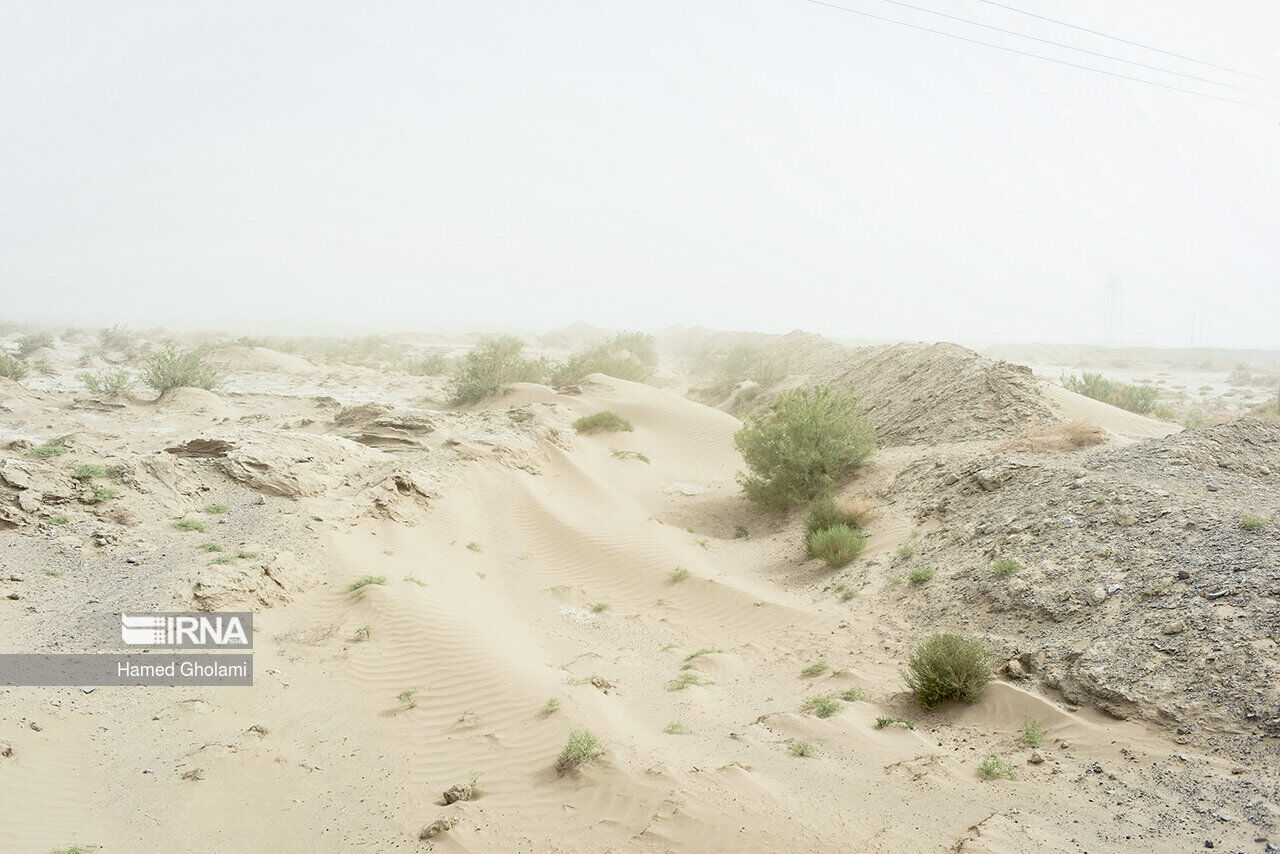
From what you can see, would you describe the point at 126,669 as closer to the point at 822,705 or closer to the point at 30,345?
the point at 822,705

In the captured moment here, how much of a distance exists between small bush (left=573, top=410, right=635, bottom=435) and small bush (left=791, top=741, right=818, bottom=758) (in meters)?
12.5

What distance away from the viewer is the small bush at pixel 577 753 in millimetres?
5293

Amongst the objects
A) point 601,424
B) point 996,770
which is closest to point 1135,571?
point 996,770

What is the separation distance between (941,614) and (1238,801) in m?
3.80

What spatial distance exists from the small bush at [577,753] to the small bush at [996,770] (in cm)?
293

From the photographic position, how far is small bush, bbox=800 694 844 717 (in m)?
6.11

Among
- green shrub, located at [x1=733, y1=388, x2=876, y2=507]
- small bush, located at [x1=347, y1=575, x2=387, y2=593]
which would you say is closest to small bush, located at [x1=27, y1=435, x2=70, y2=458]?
small bush, located at [x1=347, y1=575, x2=387, y2=593]

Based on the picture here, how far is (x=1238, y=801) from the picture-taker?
4074mm

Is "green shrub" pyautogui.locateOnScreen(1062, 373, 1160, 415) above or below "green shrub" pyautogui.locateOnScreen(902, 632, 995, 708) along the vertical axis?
above

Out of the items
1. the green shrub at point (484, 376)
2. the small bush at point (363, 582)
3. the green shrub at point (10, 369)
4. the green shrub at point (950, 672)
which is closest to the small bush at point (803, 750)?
the green shrub at point (950, 672)

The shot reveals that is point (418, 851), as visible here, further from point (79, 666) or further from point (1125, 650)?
point (1125, 650)

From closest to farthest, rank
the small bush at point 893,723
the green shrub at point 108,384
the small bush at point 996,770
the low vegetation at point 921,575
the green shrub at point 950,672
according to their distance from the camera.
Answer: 1. the small bush at point 996,770
2. the small bush at point 893,723
3. the green shrub at point 950,672
4. the low vegetation at point 921,575
5. the green shrub at point 108,384

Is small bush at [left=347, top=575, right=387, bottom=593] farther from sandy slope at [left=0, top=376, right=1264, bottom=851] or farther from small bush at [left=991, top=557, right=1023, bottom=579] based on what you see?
small bush at [left=991, top=557, right=1023, bottom=579]

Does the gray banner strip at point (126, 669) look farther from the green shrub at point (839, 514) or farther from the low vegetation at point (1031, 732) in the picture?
the green shrub at point (839, 514)
